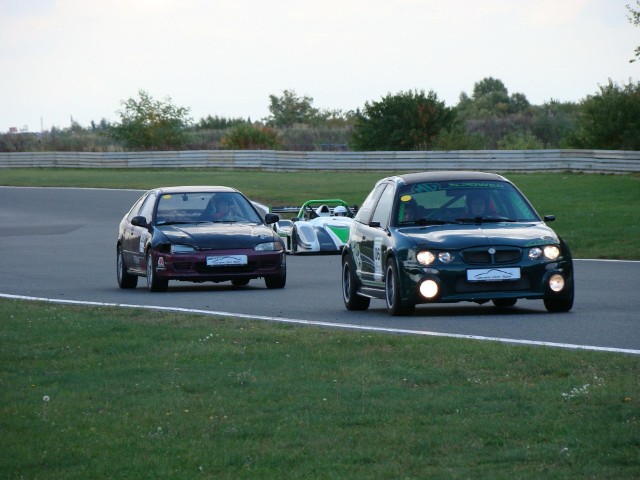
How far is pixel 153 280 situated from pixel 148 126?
7184cm

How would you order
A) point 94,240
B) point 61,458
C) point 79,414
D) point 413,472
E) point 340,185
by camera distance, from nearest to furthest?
point 413,472 → point 61,458 → point 79,414 → point 94,240 → point 340,185

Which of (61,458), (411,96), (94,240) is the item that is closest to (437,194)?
(61,458)

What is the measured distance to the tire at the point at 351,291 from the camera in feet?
49.6

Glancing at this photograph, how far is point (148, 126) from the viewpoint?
293 feet

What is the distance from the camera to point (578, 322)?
498 inches

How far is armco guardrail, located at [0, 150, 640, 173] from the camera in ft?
158

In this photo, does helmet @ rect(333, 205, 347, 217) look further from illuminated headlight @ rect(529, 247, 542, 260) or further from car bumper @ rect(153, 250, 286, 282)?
illuminated headlight @ rect(529, 247, 542, 260)

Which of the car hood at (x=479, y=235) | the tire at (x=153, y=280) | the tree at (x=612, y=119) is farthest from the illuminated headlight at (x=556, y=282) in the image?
the tree at (x=612, y=119)

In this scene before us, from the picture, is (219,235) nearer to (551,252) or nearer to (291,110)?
(551,252)

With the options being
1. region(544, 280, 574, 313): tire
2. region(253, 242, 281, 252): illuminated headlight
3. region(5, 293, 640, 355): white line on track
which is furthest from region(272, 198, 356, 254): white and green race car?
region(544, 280, 574, 313): tire

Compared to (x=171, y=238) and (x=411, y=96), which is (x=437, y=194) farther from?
(x=411, y=96)

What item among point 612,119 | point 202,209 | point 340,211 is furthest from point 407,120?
point 202,209

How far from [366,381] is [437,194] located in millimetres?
5505

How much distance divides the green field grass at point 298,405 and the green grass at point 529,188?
1367 cm
